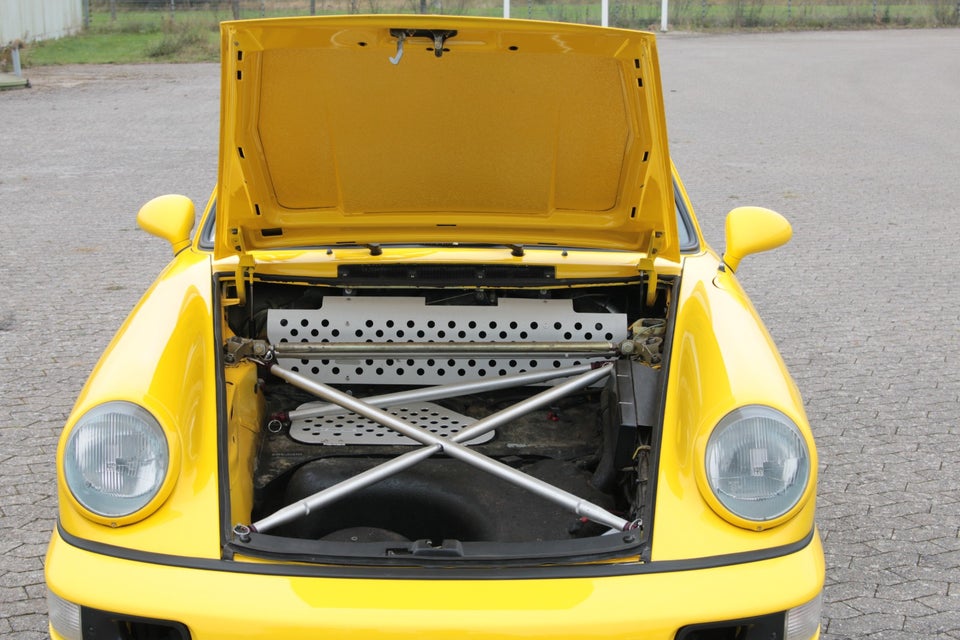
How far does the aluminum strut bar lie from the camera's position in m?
2.49

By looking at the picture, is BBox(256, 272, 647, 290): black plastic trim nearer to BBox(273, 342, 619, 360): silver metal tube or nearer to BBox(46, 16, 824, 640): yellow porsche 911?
BBox(46, 16, 824, 640): yellow porsche 911

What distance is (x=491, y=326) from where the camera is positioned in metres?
3.18

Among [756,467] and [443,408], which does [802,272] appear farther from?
[756,467]

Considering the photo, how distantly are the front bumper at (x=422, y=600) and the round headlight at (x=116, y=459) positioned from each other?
13 cm

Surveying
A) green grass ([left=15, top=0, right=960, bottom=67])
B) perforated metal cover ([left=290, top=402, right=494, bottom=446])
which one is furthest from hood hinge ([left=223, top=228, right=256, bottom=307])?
green grass ([left=15, top=0, right=960, bottom=67])

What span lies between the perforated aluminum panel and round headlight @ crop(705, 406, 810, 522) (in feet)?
2.61

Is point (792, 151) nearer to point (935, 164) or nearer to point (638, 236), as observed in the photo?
point (935, 164)

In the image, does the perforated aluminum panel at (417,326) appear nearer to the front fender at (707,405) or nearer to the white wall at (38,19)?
the front fender at (707,405)

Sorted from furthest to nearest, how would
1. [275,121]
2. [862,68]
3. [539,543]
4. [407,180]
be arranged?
[862,68]
[407,180]
[275,121]
[539,543]

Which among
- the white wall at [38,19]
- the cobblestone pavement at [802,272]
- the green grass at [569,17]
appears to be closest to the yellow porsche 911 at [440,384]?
the cobblestone pavement at [802,272]

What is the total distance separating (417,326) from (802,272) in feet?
14.3

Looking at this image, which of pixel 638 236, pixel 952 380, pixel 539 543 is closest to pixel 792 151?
pixel 952 380

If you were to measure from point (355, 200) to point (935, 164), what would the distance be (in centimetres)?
913

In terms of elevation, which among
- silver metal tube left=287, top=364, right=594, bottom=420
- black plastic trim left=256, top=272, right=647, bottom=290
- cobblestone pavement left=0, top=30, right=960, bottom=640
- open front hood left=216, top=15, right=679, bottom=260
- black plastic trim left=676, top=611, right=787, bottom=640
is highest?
open front hood left=216, top=15, right=679, bottom=260
